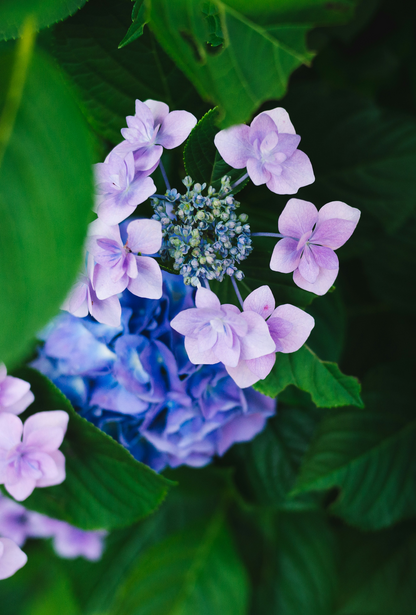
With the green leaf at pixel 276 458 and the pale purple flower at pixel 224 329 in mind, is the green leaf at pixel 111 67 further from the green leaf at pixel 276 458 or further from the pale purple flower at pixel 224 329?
the green leaf at pixel 276 458

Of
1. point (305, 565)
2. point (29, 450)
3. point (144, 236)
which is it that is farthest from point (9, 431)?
point (305, 565)

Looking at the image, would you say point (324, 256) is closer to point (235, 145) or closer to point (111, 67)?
point (235, 145)

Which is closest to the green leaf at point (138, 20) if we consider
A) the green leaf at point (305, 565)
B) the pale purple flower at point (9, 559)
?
the pale purple flower at point (9, 559)

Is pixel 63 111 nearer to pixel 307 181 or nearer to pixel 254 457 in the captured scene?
pixel 307 181

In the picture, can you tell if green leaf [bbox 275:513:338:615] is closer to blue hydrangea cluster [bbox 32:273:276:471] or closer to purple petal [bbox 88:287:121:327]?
blue hydrangea cluster [bbox 32:273:276:471]

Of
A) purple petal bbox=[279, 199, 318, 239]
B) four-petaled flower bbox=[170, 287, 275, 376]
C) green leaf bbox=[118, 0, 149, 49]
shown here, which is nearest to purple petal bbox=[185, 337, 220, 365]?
four-petaled flower bbox=[170, 287, 275, 376]

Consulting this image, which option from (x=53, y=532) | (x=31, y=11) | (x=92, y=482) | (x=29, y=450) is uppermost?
(x=31, y=11)
